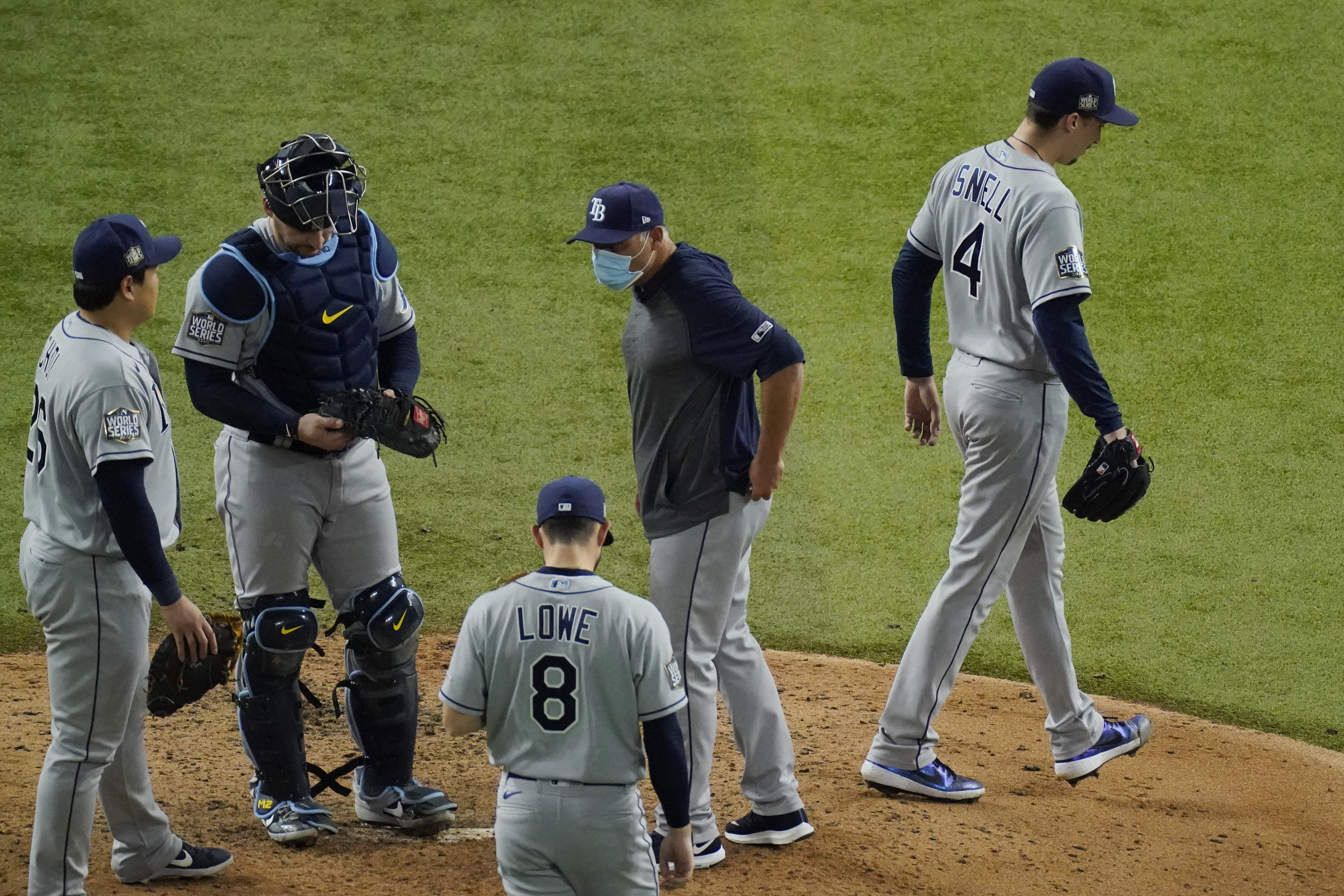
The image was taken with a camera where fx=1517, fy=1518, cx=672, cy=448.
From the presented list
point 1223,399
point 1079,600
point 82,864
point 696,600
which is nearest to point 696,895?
point 696,600

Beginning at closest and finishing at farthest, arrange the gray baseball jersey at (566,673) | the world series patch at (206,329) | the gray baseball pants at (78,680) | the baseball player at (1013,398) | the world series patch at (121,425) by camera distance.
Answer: the gray baseball jersey at (566,673), the world series patch at (121,425), the gray baseball pants at (78,680), the world series patch at (206,329), the baseball player at (1013,398)

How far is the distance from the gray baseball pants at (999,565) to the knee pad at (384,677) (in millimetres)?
1302

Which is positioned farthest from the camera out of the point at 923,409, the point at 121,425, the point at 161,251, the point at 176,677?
the point at 923,409

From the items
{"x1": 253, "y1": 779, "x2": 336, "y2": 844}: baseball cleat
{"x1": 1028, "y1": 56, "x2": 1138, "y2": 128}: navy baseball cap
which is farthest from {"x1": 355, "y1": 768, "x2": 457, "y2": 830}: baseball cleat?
{"x1": 1028, "y1": 56, "x2": 1138, "y2": 128}: navy baseball cap

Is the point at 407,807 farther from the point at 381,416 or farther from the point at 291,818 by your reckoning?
the point at 381,416

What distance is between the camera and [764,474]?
3.63m

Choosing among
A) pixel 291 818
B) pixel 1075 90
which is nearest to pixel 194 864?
pixel 291 818

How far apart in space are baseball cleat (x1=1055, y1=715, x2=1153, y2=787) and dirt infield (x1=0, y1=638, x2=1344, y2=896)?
0.08m

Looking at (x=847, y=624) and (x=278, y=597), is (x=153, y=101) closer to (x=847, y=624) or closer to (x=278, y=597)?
(x=847, y=624)

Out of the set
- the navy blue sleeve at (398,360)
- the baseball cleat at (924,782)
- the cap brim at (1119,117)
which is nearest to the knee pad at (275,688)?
the navy blue sleeve at (398,360)

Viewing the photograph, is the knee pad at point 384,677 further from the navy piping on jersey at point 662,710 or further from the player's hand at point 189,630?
the navy piping on jersey at point 662,710

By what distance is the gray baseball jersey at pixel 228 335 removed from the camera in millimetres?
3598

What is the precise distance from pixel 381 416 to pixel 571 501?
99 centimetres

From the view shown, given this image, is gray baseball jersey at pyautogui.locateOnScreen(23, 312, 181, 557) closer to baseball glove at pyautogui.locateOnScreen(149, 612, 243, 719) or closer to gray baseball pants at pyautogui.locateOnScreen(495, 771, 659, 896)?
baseball glove at pyautogui.locateOnScreen(149, 612, 243, 719)
